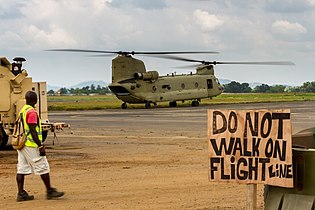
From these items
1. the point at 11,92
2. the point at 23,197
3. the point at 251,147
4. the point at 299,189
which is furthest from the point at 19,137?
the point at 11,92

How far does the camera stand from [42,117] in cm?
2066

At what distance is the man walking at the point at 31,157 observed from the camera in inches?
440

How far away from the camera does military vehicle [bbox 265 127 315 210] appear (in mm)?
6867

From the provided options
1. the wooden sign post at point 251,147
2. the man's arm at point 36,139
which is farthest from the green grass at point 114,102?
the wooden sign post at point 251,147

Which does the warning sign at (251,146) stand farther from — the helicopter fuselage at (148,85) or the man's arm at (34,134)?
the helicopter fuselage at (148,85)

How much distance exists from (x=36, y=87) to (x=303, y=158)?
14.6 metres

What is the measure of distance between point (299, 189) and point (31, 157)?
5.30 m

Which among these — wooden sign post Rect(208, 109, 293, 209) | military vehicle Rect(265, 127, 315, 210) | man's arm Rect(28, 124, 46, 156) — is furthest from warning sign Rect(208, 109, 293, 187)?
man's arm Rect(28, 124, 46, 156)

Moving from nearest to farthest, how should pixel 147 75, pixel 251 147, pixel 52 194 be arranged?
1. pixel 251 147
2. pixel 52 194
3. pixel 147 75

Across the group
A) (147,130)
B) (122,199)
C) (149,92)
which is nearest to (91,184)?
(122,199)

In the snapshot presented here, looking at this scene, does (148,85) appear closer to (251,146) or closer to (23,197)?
(23,197)

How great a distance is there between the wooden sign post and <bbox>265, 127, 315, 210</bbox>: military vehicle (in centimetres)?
11

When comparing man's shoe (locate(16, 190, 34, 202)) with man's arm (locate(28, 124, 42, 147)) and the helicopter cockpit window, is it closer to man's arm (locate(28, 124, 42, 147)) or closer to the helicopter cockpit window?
man's arm (locate(28, 124, 42, 147))

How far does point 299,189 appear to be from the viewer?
23.1ft
